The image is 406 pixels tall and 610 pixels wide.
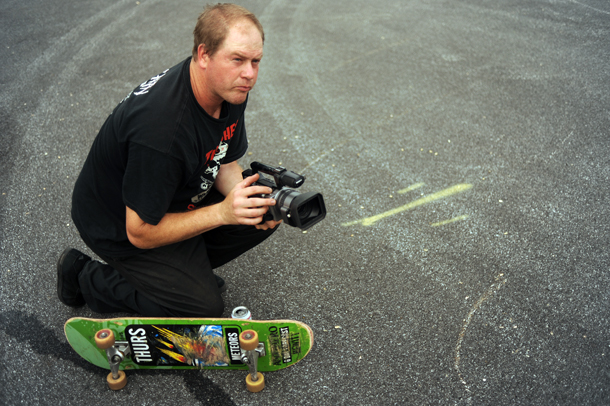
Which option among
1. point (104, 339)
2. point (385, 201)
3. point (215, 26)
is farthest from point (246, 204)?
point (385, 201)

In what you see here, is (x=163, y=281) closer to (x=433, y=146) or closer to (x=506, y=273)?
(x=506, y=273)

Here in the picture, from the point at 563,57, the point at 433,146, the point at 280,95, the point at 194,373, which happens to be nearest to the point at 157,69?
the point at 280,95

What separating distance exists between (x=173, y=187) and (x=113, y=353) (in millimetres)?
930

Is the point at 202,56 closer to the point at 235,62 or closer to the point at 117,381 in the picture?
the point at 235,62

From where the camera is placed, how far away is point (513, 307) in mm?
3053

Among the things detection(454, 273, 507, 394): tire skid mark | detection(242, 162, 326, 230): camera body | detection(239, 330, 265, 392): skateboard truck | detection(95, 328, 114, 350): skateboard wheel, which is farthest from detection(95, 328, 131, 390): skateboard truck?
detection(454, 273, 507, 394): tire skid mark

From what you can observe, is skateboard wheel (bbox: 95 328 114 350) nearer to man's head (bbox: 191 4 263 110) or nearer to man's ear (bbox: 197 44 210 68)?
man's head (bbox: 191 4 263 110)

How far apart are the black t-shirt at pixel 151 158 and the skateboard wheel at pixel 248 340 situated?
2.35ft

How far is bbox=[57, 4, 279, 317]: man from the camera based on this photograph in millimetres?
2348

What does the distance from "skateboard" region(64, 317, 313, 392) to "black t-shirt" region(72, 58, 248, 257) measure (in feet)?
1.41

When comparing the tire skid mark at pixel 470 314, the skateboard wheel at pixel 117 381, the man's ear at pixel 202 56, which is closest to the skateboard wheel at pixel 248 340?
the skateboard wheel at pixel 117 381

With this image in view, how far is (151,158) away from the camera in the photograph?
229 centimetres

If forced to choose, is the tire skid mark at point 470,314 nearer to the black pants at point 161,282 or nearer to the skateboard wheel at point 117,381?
the black pants at point 161,282

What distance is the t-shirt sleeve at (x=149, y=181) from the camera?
90.2 inches
